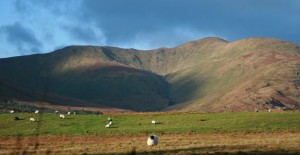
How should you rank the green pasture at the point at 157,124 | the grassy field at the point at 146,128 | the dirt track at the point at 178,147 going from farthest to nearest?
the green pasture at the point at 157,124 → the grassy field at the point at 146,128 → the dirt track at the point at 178,147

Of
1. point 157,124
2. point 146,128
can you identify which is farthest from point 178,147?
point 157,124

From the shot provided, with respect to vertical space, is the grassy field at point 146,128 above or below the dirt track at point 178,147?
above

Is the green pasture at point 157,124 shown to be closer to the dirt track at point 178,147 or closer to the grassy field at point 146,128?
the grassy field at point 146,128

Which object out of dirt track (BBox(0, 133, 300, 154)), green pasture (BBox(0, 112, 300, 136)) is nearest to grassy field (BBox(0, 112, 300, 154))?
green pasture (BBox(0, 112, 300, 136))

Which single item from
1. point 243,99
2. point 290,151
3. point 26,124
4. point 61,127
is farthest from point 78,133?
point 243,99

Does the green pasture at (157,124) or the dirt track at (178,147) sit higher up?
the green pasture at (157,124)

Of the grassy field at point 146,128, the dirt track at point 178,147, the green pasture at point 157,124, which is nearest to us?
the dirt track at point 178,147

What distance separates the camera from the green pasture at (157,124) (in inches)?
1769

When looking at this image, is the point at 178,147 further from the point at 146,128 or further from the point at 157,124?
the point at 157,124

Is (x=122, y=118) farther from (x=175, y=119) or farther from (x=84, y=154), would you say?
(x=84, y=154)

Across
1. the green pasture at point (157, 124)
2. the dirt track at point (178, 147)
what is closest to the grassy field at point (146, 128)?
the green pasture at point (157, 124)

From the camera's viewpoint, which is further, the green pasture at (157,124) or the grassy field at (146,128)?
the green pasture at (157,124)

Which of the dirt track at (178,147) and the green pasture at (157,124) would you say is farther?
the green pasture at (157,124)

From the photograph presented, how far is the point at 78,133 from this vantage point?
46031 mm
